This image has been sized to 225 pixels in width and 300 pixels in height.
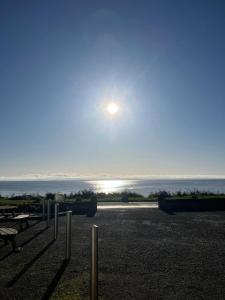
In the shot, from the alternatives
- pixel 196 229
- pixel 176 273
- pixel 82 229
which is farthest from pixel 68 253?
pixel 196 229

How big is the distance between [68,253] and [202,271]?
3.05m

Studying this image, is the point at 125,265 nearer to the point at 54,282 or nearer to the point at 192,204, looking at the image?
the point at 54,282

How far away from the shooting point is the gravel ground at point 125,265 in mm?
5477

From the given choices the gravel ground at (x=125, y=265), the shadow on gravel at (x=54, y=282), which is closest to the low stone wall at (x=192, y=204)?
the gravel ground at (x=125, y=265)

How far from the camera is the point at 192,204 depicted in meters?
20.4

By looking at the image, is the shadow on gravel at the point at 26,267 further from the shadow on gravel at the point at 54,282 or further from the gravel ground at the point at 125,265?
the shadow on gravel at the point at 54,282

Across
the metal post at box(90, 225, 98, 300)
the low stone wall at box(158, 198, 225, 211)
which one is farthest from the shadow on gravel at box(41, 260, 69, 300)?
the low stone wall at box(158, 198, 225, 211)

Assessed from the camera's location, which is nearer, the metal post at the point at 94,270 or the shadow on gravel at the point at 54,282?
the metal post at the point at 94,270

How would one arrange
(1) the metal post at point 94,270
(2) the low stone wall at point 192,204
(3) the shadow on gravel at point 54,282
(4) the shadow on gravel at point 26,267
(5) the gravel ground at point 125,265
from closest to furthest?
(1) the metal post at point 94,270
(3) the shadow on gravel at point 54,282
(5) the gravel ground at point 125,265
(4) the shadow on gravel at point 26,267
(2) the low stone wall at point 192,204

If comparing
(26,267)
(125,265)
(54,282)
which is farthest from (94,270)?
(26,267)

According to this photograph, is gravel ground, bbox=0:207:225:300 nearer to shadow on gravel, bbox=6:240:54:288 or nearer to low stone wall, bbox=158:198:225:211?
shadow on gravel, bbox=6:240:54:288

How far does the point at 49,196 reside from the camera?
81.6 feet

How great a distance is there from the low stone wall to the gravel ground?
7836 mm

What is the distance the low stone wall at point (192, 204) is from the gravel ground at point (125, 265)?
7836 millimetres
